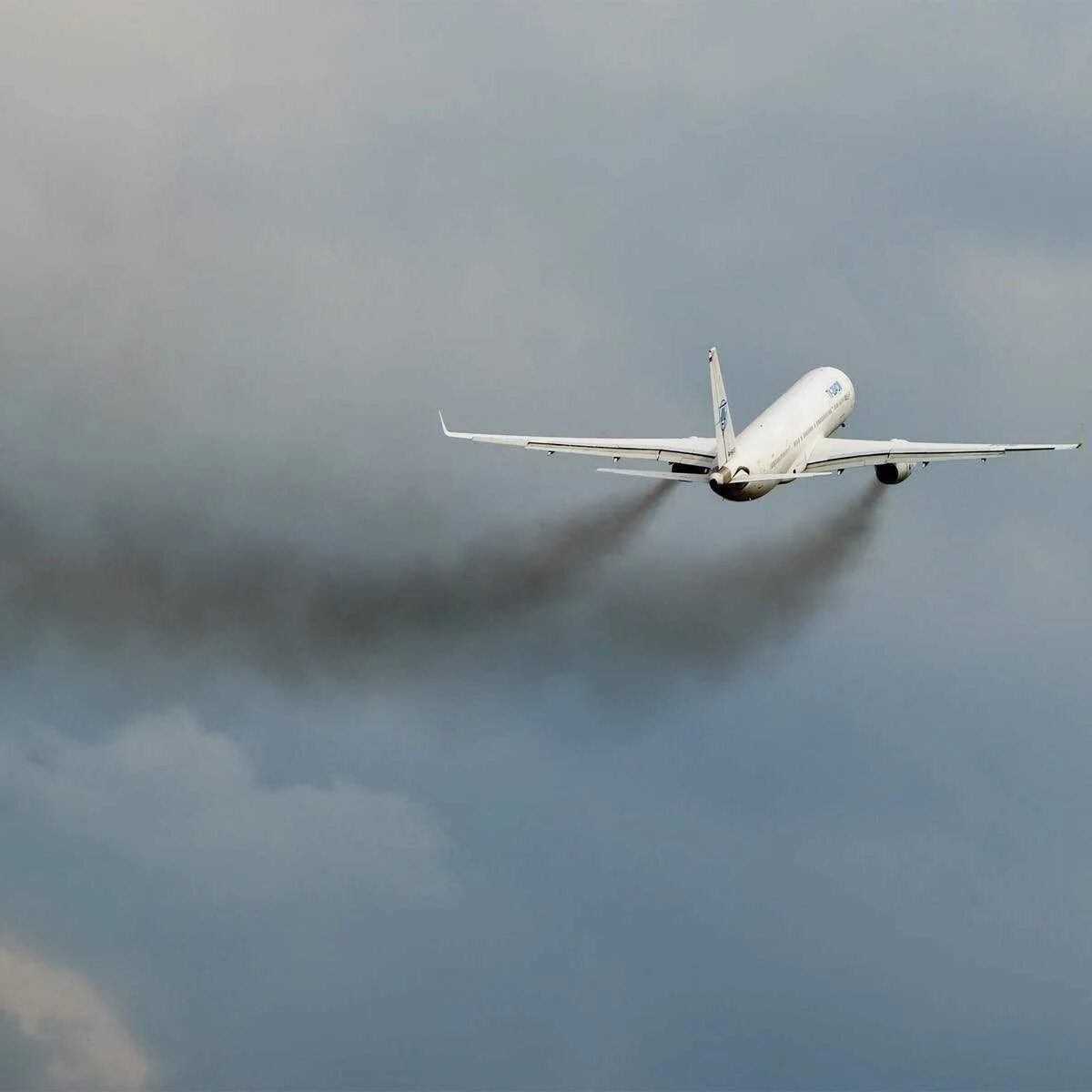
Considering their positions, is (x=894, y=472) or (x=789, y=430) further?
(x=894, y=472)

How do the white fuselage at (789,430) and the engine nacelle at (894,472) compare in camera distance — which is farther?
the engine nacelle at (894,472)

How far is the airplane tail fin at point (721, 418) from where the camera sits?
5832 inches

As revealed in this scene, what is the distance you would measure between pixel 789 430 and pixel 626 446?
9277 mm

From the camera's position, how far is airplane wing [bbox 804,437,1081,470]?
6102 inches

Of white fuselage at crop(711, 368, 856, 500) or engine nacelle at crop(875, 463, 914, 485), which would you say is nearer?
white fuselage at crop(711, 368, 856, 500)

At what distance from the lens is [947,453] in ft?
512

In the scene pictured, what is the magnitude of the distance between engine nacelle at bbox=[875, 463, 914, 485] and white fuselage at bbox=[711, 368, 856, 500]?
420cm

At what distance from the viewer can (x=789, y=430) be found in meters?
156

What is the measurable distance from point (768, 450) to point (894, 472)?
12385 millimetres

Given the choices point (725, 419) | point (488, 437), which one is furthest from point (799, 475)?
point (488, 437)

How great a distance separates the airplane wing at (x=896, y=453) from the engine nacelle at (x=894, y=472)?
2529mm

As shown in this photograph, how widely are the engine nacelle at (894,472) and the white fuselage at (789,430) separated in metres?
4.20

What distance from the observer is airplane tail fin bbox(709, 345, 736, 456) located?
486 feet

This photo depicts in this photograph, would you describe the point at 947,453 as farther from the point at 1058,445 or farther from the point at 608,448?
the point at 608,448
